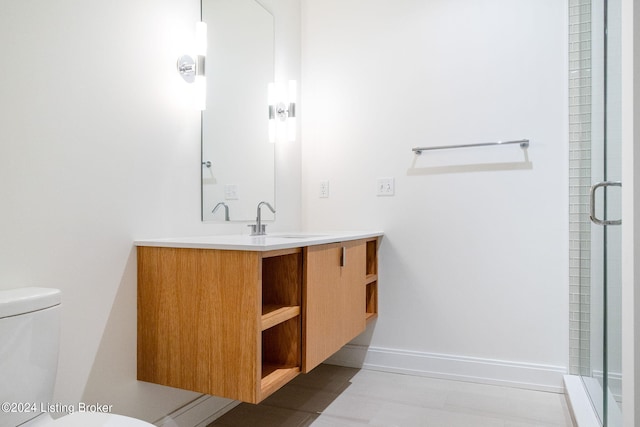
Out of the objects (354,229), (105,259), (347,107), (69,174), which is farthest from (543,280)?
(69,174)

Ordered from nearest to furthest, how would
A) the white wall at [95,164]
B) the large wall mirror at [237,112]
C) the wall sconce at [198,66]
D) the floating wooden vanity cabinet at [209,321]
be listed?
the white wall at [95,164] < the floating wooden vanity cabinet at [209,321] < the wall sconce at [198,66] < the large wall mirror at [237,112]

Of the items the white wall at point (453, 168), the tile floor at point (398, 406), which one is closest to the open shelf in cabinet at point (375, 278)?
the white wall at point (453, 168)

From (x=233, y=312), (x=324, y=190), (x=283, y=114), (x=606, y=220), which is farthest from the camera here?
(x=324, y=190)

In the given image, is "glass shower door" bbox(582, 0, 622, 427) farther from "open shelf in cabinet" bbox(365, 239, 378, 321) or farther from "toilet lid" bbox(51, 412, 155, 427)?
"toilet lid" bbox(51, 412, 155, 427)

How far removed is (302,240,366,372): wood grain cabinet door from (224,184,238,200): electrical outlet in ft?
1.85

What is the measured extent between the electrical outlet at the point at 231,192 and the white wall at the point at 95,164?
204 mm

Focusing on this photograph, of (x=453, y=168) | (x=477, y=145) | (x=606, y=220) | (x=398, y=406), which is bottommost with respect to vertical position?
(x=398, y=406)

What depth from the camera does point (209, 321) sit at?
1.41 meters

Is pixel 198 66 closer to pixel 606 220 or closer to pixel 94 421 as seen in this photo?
pixel 94 421

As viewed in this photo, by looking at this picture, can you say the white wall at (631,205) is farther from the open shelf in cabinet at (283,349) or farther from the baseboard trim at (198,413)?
Result: the baseboard trim at (198,413)

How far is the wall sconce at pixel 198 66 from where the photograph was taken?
5.71ft

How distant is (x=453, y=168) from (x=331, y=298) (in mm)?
1068

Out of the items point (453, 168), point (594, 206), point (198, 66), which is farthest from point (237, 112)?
point (594, 206)

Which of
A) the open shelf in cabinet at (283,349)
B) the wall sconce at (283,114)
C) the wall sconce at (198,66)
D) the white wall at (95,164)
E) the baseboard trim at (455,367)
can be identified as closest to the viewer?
the white wall at (95,164)
